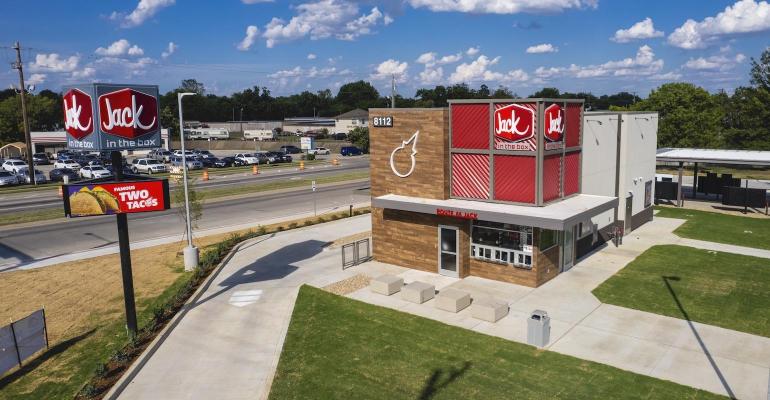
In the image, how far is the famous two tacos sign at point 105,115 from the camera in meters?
15.8

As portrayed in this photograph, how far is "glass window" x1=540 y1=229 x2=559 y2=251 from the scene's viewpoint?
20.2m

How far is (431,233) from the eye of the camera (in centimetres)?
2191

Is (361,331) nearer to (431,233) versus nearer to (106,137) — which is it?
(431,233)

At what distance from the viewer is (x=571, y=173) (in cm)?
2280

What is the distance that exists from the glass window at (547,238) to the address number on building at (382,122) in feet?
23.5

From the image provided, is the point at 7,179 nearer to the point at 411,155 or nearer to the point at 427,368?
the point at 411,155

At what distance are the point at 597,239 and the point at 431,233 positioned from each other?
28.6 feet

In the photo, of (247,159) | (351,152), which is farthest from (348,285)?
(351,152)

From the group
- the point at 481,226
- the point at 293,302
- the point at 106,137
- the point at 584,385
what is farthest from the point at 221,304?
the point at 584,385

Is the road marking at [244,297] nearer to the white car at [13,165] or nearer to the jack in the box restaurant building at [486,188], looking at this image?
the jack in the box restaurant building at [486,188]

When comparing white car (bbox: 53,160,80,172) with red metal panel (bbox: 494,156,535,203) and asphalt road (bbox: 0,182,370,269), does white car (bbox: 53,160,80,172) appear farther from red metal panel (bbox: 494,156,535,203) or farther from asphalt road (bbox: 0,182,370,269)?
red metal panel (bbox: 494,156,535,203)

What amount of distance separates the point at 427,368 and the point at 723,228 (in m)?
23.6

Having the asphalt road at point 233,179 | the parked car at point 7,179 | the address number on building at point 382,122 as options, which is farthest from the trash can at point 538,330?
the parked car at point 7,179

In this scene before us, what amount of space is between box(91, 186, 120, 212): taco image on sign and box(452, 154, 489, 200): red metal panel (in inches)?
466
